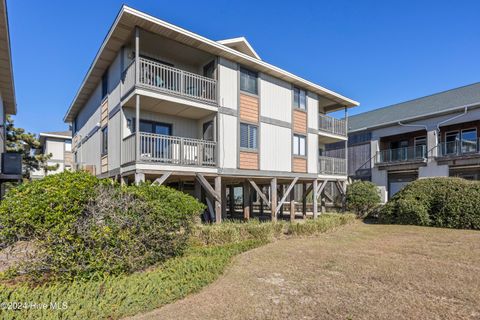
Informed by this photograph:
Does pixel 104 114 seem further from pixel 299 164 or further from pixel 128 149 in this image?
pixel 299 164

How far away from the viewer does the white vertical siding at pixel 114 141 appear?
1198cm

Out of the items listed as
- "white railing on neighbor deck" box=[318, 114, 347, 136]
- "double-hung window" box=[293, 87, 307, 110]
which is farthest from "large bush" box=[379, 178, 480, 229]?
"double-hung window" box=[293, 87, 307, 110]

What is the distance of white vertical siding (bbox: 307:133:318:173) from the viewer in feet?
55.3

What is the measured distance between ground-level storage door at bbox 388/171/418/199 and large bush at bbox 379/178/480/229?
8.95 meters

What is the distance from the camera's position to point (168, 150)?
11336mm

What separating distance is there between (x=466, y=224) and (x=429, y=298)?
1168 centimetres

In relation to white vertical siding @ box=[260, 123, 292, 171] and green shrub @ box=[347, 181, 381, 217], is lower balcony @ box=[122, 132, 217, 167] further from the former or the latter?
green shrub @ box=[347, 181, 381, 217]

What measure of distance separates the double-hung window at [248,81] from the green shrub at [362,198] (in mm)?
9725

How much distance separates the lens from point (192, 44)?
11.8 m

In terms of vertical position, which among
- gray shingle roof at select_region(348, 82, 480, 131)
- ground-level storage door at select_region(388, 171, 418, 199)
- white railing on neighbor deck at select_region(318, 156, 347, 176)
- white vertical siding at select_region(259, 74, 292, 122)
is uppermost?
gray shingle roof at select_region(348, 82, 480, 131)

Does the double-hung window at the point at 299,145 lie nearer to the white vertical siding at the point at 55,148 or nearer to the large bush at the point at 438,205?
the large bush at the point at 438,205

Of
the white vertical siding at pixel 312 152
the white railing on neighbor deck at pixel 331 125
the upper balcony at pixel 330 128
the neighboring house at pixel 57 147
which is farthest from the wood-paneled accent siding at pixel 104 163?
the neighboring house at pixel 57 147

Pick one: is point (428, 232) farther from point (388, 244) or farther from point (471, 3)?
point (471, 3)

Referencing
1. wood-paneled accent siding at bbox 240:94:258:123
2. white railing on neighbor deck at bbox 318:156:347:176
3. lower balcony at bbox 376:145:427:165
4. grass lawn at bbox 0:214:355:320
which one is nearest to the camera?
grass lawn at bbox 0:214:355:320
